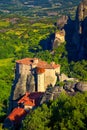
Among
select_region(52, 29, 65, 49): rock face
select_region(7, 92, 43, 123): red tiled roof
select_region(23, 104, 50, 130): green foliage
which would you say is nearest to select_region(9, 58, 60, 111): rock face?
select_region(7, 92, 43, 123): red tiled roof

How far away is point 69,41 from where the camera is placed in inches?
4872

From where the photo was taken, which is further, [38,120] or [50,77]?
[50,77]

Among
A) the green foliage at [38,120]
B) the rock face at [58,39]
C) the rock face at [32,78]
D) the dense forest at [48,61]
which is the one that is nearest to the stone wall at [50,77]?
the rock face at [32,78]

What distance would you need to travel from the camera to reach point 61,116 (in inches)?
1981

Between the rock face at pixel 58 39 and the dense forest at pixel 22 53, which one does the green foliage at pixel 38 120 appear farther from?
the rock face at pixel 58 39

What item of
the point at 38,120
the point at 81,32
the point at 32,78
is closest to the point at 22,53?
the point at 81,32

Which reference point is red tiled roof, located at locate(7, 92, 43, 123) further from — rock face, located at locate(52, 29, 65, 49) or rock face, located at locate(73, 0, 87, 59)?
rock face, located at locate(52, 29, 65, 49)

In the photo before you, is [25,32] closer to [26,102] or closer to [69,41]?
[69,41]

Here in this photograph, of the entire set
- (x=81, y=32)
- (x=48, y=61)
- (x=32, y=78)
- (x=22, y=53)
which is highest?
(x=32, y=78)

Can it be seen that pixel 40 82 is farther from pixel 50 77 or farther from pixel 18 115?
pixel 18 115

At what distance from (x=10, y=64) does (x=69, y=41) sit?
50.0 feet

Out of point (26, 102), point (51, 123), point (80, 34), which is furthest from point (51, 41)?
point (51, 123)

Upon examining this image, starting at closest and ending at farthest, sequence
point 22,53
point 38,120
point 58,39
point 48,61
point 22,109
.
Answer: point 38,120 → point 22,109 → point 48,61 → point 58,39 → point 22,53

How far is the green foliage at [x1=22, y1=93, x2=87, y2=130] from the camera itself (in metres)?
48.9
